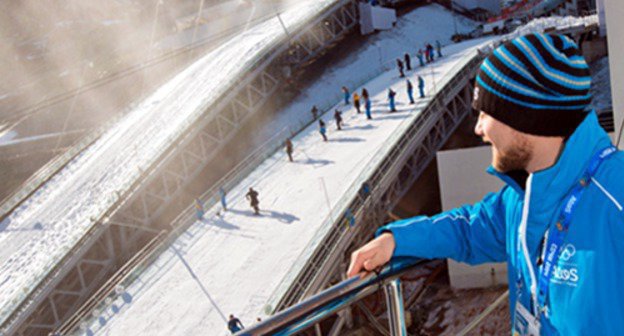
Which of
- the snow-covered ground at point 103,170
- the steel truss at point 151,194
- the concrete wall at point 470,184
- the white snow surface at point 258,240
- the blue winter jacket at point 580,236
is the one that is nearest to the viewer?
the blue winter jacket at point 580,236

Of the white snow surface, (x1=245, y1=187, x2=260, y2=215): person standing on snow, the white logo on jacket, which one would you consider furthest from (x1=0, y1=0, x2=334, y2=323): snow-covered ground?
the white logo on jacket

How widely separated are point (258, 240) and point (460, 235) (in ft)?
42.6

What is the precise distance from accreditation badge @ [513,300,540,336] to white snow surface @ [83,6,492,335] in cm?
1045

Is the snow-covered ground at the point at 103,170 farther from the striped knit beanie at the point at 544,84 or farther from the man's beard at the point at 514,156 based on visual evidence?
the striped knit beanie at the point at 544,84

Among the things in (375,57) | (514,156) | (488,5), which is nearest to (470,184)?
(514,156)

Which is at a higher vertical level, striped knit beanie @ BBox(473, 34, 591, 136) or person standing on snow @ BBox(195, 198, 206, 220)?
striped knit beanie @ BBox(473, 34, 591, 136)

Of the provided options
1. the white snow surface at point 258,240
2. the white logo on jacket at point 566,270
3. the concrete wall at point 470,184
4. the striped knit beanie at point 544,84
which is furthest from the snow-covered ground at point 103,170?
the white logo on jacket at point 566,270

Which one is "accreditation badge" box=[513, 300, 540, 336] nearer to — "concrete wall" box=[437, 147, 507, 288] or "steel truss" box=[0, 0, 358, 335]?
"concrete wall" box=[437, 147, 507, 288]

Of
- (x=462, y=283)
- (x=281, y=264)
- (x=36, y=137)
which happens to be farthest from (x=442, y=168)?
(x=36, y=137)

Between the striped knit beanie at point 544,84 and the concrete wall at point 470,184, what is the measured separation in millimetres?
12148

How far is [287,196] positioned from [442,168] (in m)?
4.88

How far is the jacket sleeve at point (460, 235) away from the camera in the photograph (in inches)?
90.8

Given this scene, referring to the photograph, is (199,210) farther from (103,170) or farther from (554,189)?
(554,189)

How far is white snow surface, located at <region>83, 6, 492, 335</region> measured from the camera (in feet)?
42.5
